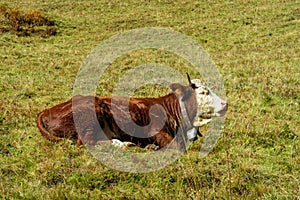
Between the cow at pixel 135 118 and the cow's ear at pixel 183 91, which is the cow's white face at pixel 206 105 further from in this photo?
the cow's ear at pixel 183 91

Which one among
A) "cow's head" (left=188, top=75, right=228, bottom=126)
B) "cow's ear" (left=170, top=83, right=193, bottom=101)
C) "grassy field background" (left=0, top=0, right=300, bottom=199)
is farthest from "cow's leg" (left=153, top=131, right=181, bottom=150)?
"cow's ear" (left=170, top=83, right=193, bottom=101)

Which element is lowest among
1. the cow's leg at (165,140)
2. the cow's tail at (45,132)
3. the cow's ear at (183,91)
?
the cow's leg at (165,140)

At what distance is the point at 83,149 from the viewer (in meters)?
6.21

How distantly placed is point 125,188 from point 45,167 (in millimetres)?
1198

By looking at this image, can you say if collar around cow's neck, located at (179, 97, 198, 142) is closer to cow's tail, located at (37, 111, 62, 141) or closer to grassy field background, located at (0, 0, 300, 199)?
grassy field background, located at (0, 0, 300, 199)

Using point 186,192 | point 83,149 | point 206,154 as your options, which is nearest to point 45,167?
point 83,149

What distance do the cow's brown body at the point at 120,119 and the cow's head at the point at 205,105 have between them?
0.37 ft

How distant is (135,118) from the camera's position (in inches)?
282

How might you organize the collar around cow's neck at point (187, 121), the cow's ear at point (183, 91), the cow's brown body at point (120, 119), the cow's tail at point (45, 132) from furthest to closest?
the cow's ear at point (183, 91) → the collar around cow's neck at point (187, 121) → the cow's brown body at point (120, 119) → the cow's tail at point (45, 132)

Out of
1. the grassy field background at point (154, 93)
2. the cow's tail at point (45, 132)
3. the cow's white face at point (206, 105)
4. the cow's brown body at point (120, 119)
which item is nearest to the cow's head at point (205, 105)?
the cow's white face at point (206, 105)

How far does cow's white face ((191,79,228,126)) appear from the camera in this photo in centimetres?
744

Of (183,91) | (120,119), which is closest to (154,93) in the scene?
(183,91)

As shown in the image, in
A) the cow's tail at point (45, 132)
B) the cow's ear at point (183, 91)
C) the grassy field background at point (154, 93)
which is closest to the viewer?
the grassy field background at point (154, 93)

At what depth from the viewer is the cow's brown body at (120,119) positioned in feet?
22.2
